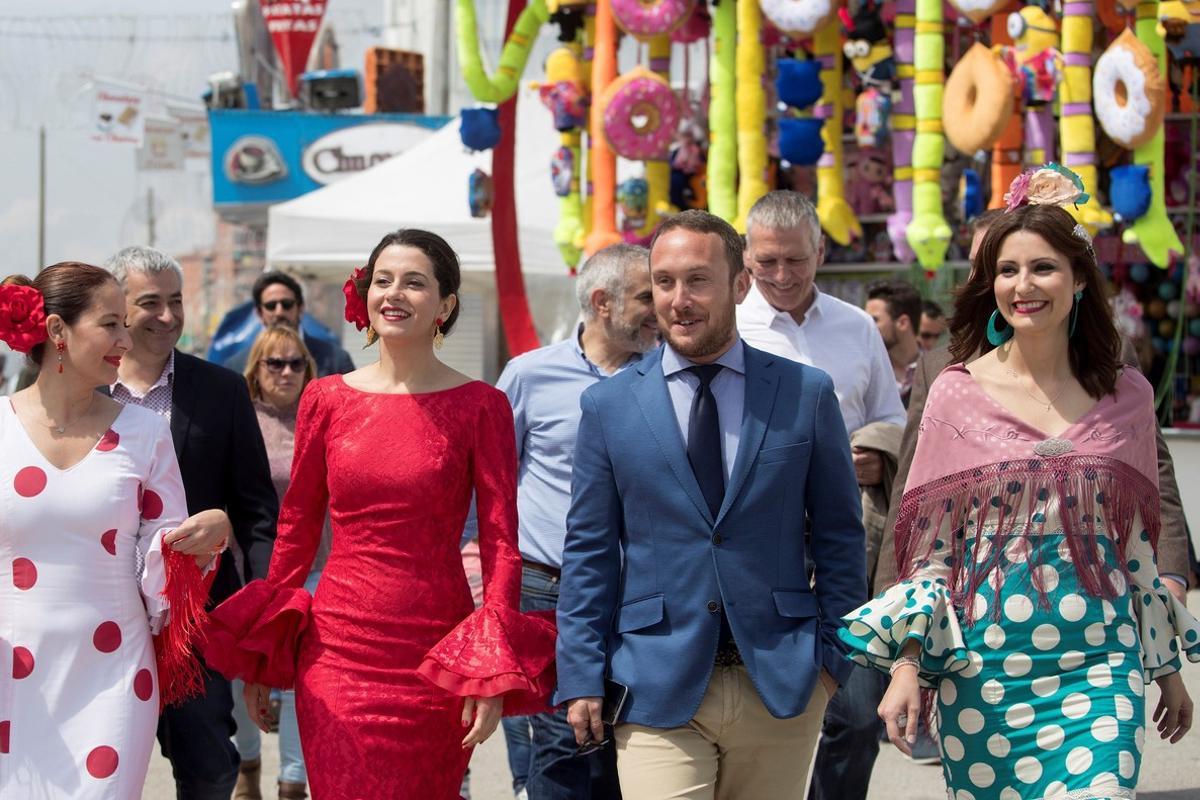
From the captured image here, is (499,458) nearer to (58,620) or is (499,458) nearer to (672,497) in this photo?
(672,497)

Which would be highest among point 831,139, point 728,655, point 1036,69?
point 1036,69

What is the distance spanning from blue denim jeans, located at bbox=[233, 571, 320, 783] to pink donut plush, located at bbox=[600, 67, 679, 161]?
604cm

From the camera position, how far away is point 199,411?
4.91 meters

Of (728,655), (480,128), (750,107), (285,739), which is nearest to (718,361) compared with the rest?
(728,655)

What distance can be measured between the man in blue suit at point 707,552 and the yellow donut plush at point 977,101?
6.13m

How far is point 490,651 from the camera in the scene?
12.8 ft

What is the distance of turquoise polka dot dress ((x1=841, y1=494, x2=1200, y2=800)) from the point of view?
3.59m

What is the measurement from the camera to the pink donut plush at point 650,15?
38.4 ft

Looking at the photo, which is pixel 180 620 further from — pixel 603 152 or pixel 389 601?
pixel 603 152

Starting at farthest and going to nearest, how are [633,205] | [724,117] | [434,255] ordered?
1. [633,205]
2. [724,117]
3. [434,255]

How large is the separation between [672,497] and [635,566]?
0.19m

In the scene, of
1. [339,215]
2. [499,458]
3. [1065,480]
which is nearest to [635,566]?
[499,458]

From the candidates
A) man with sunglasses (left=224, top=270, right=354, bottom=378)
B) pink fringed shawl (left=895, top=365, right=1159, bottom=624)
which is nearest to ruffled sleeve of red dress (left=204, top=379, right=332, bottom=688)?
pink fringed shawl (left=895, top=365, right=1159, bottom=624)

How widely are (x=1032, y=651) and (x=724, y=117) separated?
8.48m
